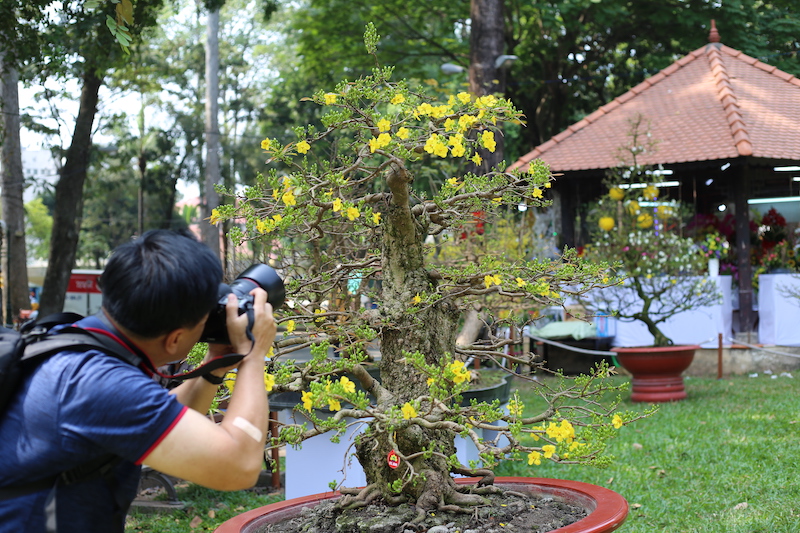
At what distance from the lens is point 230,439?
1.33 m

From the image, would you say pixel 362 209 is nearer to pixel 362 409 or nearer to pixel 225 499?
pixel 362 409

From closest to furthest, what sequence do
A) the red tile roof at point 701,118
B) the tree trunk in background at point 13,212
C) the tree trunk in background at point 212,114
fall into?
the red tile roof at point 701,118 → the tree trunk in background at point 13,212 → the tree trunk in background at point 212,114

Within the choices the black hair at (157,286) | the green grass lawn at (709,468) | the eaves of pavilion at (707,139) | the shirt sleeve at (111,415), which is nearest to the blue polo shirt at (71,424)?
the shirt sleeve at (111,415)

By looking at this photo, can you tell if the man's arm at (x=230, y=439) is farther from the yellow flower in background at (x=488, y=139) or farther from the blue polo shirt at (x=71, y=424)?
the yellow flower in background at (x=488, y=139)

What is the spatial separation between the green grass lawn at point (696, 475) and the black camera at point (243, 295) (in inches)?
129

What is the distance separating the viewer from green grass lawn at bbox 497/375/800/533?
4281mm

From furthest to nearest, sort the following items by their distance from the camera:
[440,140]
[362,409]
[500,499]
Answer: [500,499], [440,140], [362,409]

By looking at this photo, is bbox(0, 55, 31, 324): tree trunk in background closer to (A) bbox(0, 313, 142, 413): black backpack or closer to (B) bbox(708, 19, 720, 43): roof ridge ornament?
(B) bbox(708, 19, 720, 43): roof ridge ornament

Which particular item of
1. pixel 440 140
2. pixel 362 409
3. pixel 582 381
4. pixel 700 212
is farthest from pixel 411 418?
pixel 700 212

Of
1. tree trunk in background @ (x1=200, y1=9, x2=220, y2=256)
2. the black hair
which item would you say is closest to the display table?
the black hair

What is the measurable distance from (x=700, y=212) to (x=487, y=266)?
11.0m

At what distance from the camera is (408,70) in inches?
576

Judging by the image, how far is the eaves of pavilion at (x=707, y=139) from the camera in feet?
34.3

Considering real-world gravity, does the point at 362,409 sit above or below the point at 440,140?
below
